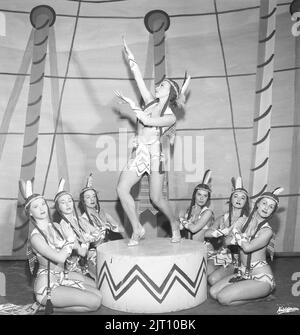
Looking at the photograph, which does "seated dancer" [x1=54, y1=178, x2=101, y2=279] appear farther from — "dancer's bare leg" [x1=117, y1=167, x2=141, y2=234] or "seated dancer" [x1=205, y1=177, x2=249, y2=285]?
"seated dancer" [x1=205, y1=177, x2=249, y2=285]

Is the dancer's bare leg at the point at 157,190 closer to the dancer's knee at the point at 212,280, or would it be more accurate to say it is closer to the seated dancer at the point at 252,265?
the seated dancer at the point at 252,265

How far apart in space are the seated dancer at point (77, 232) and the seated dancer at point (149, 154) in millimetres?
367

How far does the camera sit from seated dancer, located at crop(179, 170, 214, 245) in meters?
4.31

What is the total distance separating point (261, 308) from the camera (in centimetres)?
347

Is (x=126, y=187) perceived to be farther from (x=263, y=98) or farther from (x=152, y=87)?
(x=263, y=98)

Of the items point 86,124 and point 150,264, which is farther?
point 86,124

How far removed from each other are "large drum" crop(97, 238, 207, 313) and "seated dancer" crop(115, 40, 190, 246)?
0.36 m

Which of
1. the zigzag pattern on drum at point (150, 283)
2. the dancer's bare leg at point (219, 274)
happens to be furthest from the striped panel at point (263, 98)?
the zigzag pattern on drum at point (150, 283)

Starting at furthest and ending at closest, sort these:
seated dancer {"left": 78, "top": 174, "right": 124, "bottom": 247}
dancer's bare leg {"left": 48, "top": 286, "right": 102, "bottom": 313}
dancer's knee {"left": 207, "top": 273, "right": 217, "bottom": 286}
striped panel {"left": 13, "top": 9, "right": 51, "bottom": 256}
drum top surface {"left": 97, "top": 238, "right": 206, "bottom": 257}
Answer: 1. striped panel {"left": 13, "top": 9, "right": 51, "bottom": 256}
2. seated dancer {"left": 78, "top": 174, "right": 124, "bottom": 247}
3. dancer's knee {"left": 207, "top": 273, "right": 217, "bottom": 286}
4. drum top surface {"left": 97, "top": 238, "right": 206, "bottom": 257}
5. dancer's bare leg {"left": 48, "top": 286, "right": 102, "bottom": 313}

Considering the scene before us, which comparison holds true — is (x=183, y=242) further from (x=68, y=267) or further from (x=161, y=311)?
(x=68, y=267)

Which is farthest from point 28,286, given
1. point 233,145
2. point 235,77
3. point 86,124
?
point 235,77

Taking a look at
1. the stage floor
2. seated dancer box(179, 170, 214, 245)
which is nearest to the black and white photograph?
the stage floor

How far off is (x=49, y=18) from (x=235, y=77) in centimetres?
203

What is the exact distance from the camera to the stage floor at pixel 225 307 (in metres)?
3.42
